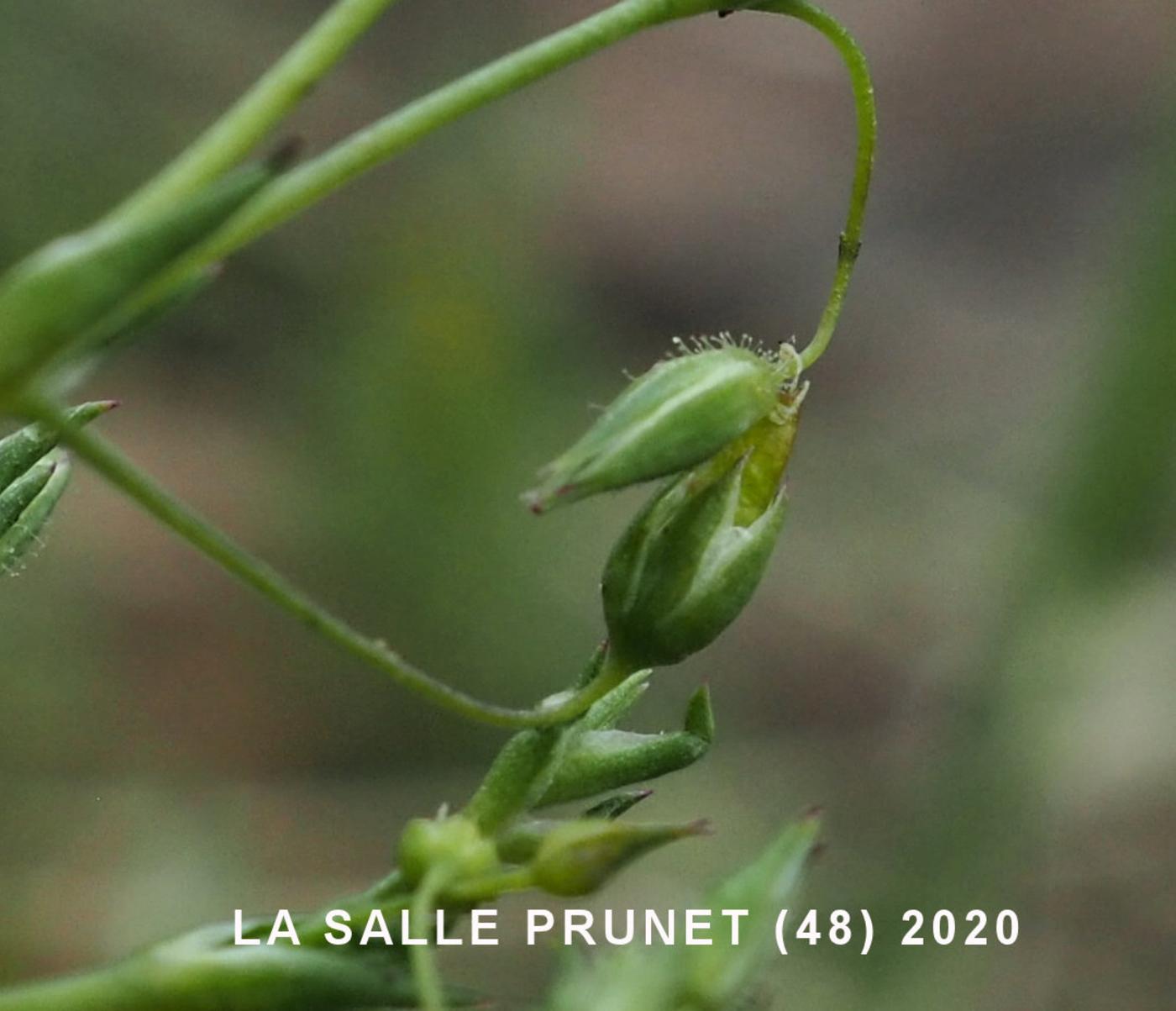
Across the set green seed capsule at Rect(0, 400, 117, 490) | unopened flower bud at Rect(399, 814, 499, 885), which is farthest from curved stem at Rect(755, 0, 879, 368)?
green seed capsule at Rect(0, 400, 117, 490)

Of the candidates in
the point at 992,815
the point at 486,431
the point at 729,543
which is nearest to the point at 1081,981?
the point at 992,815

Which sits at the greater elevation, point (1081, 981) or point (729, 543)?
point (1081, 981)

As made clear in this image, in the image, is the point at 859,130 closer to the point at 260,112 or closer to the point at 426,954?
the point at 260,112

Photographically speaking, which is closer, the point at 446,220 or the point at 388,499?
the point at 388,499

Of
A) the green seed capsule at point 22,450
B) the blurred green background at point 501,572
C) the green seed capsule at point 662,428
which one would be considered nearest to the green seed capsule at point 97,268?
the green seed capsule at point 662,428

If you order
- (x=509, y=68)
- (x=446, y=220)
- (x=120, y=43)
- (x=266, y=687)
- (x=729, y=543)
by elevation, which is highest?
(x=120, y=43)

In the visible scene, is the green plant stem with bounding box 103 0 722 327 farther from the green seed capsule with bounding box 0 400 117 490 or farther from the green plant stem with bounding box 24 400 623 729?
the green seed capsule with bounding box 0 400 117 490

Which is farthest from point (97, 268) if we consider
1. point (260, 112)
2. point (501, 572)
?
point (501, 572)

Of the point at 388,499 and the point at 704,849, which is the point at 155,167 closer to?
the point at 388,499
